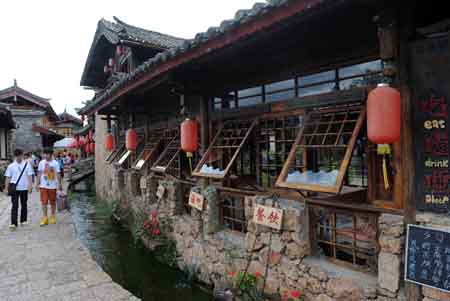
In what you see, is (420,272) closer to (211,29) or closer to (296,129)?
(296,129)

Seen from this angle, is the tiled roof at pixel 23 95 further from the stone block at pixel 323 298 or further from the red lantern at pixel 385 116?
the red lantern at pixel 385 116

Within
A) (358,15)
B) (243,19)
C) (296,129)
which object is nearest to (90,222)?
(296,129)

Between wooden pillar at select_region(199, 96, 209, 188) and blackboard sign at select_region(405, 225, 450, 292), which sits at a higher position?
wooden pillar at select_region(199, 96, 209, 188)

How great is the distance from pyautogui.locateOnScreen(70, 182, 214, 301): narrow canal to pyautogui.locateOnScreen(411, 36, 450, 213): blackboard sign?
3.85m

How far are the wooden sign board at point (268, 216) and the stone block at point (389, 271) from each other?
1.35m

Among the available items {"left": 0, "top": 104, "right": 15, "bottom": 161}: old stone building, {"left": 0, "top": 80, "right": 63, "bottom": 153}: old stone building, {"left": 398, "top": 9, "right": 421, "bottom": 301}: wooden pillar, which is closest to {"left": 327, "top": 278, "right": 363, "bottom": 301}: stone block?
{"left": 398, "top": 9, "right": 421, "bottom": 301}: wooden pillar

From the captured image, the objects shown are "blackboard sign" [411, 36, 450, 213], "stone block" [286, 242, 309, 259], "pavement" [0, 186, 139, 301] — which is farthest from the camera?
"pavement" [0, 186, 139, 301]

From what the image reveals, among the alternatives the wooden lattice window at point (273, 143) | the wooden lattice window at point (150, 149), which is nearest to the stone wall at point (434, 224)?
the wooden lattice window at point (273, 143)

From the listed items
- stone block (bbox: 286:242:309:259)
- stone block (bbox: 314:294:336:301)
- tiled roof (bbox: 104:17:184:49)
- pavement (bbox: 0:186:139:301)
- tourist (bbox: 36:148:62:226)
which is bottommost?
pavement (bbox: 0:186:139:301)

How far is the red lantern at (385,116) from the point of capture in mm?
2928

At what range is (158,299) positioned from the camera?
17.9ft

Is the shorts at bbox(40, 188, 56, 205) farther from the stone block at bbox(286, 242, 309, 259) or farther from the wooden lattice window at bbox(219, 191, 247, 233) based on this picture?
the stone block at bbox(286, 242, 309, 259)

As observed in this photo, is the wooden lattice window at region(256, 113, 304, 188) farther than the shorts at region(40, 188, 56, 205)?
No

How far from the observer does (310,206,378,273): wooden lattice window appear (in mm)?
4020
